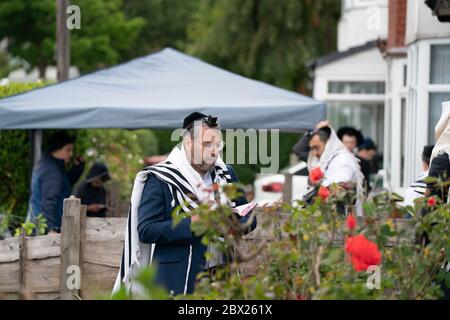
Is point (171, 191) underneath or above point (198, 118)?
underneath

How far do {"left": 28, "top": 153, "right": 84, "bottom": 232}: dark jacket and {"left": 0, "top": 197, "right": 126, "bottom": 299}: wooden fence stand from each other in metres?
2.41

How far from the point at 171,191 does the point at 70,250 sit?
1.98 meters

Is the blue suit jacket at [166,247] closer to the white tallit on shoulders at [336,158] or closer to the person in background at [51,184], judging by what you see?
the white tallit on shoulders at [336,158]

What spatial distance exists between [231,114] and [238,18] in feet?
76.9

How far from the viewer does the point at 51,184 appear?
406 inches

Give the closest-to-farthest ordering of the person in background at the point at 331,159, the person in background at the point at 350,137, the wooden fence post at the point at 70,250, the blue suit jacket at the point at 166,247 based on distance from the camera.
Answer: the blue suit jacket at the point at 166,247 → the wooden fence post at the point at 70,250 → the person in background at the point at 331,159 → the person in background at the point at 350,137

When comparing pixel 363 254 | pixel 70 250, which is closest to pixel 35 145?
pixel 70 250

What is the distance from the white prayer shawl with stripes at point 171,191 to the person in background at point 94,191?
5435mm

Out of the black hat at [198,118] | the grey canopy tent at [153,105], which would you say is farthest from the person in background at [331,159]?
the black hat at [198,118]

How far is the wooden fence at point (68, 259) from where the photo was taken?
741 centimetres

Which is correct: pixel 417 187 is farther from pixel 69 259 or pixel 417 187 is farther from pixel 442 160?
pixel 69 259

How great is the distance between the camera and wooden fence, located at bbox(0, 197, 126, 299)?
741 cm

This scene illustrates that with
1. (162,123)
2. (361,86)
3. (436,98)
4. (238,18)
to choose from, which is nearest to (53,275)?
(162,123)
